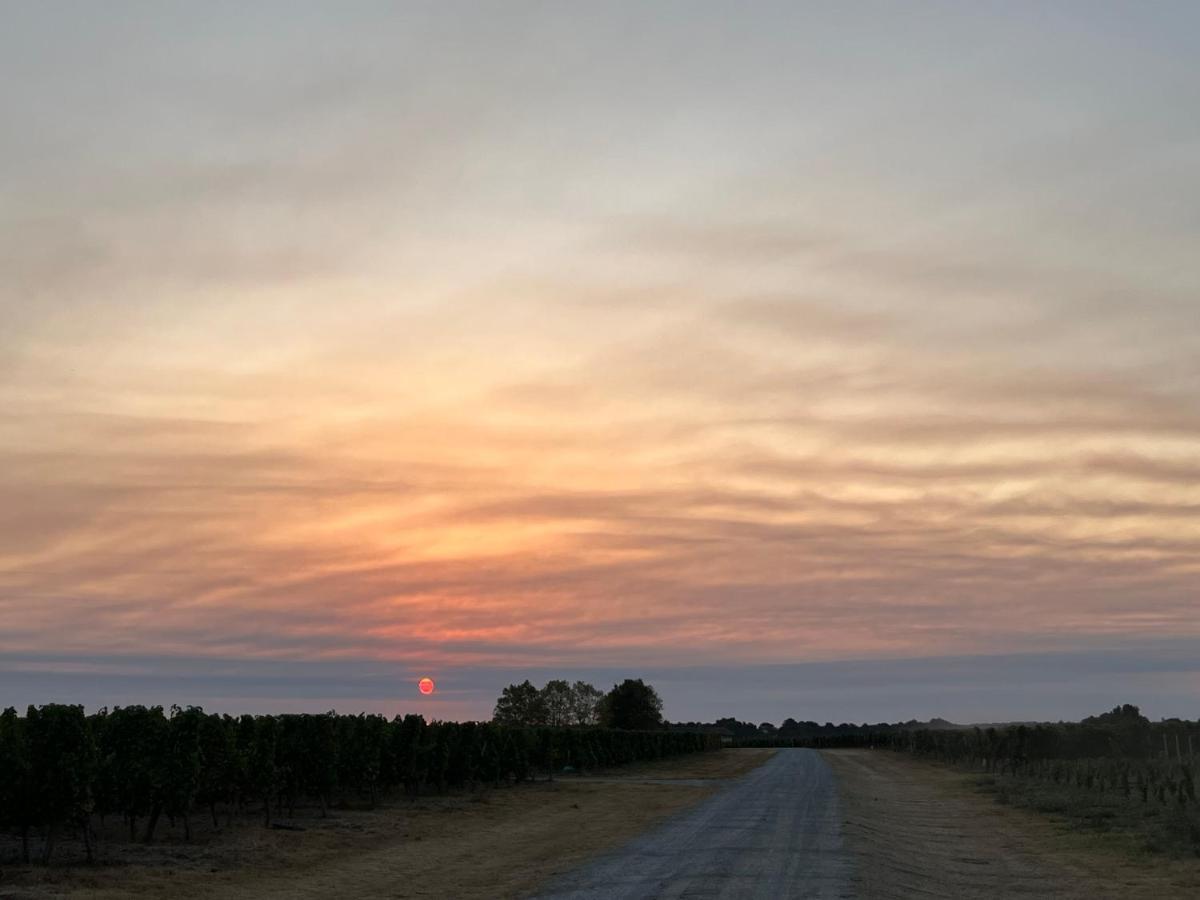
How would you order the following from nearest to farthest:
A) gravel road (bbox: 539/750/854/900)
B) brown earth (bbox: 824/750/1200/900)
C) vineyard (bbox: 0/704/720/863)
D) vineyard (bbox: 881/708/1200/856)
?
gravel road (bbox: 539/750/854/900)
brown earth (bbox: 824/750/1200/900)
vineyard (bbox: 0/704/720/863)
vineyard (bbox: 881/708/1200/856)

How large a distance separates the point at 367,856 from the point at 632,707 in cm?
16744

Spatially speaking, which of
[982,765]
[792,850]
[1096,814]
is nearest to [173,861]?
[792,850]

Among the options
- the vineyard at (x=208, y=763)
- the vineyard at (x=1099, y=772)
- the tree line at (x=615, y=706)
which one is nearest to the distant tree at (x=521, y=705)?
the tree line at (x=615, y=706)

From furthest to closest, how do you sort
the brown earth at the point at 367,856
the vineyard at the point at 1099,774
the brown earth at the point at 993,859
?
1. the vineyard at the point at 1099,774
2. the brown earth at the point at 367,856
3. the brown earth at the point at 993,859

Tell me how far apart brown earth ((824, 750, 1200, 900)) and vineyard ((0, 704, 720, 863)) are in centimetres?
1815

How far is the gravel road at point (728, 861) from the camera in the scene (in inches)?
776

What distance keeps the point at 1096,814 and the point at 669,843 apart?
15.1m

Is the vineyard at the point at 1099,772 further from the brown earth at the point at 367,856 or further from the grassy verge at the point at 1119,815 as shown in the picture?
the brown earth at the point at 367,856

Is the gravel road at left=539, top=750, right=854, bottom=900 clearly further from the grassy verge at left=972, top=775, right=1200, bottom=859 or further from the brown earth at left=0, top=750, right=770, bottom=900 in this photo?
the grassy verge at left=972, top=775, right=1200, bottom=859

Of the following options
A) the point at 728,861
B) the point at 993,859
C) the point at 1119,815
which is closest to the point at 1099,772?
the point at 1119,815

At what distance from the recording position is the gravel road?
64.7 ft

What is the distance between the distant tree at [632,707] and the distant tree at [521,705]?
12.5 metres

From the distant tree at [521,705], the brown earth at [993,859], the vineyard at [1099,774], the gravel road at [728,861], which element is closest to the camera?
the gravel road at [728,861]

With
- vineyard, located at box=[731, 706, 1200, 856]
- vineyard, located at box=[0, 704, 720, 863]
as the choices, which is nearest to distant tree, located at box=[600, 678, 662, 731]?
vineyard, located at box=[731, 706, 1200, 856]
